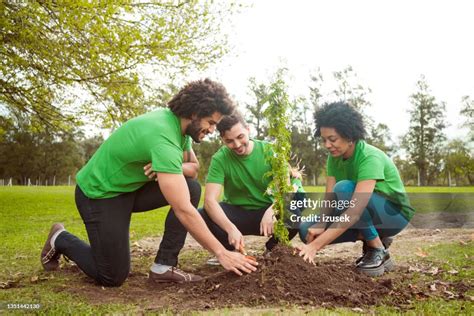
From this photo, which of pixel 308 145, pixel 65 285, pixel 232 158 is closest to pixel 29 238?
pixel 65 285

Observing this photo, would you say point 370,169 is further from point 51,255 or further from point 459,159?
point 459,159

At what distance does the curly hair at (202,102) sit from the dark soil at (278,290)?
1.36 meters

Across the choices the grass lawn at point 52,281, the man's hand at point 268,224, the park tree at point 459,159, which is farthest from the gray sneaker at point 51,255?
the park tree at point 459,159

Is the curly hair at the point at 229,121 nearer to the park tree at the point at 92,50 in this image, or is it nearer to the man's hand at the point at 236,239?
the man's hand at the point at 236,239

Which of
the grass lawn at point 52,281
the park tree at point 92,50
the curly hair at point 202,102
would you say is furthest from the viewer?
the park tree at point 92,50

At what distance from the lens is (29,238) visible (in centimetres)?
784

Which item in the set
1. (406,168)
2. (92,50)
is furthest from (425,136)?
(92,50)

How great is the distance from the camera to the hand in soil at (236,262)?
12.1 ft

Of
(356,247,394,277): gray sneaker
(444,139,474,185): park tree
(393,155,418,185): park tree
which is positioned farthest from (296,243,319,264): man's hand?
(393,155,418,185): park tree

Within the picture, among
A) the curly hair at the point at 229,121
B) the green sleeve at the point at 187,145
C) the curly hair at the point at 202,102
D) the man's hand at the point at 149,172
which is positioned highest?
the curly hair at the point at 202,102

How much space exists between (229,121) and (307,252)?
142 centimetres

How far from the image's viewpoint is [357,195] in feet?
14.2

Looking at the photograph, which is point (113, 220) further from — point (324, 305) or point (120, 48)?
point (120, 48)

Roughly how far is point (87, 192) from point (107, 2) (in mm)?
7118
